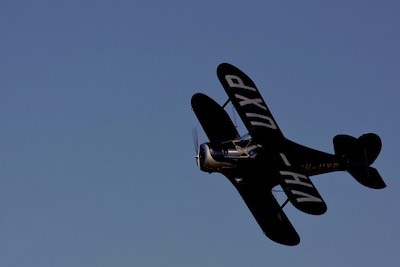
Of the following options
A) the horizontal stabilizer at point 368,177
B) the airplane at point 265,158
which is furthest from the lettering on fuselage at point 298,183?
the horizontal stabilizer at point 368,177

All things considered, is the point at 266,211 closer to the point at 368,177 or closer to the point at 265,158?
the point at 265,158

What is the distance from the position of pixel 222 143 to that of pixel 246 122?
115 centimetres

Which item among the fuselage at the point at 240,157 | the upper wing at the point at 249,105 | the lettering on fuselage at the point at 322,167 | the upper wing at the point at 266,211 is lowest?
the upper wing at the point at 266,211

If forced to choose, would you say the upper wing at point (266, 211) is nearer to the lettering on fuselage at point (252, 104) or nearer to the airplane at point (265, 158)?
the airplane at point (265, 158)

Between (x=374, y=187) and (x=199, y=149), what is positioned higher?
(x=199, y=149)

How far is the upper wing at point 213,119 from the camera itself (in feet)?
90.1

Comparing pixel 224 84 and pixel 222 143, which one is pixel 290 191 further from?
pixel 224 84

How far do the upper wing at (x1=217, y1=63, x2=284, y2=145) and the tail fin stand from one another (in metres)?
3.23

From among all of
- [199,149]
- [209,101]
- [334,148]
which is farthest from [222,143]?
[334,148]

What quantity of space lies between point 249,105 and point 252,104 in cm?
20

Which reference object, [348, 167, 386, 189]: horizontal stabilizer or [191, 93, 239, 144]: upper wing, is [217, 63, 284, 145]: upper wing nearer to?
[191, 93, 239, 144]: upper wing

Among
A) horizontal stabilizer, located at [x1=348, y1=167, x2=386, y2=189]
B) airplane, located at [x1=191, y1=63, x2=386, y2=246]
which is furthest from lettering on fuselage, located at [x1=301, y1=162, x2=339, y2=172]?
horizontal stabilizer, located at [x1=348, y1=167, x2=386, y2=189]

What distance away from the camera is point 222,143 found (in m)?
25.5

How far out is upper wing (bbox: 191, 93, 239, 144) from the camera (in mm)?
27469
